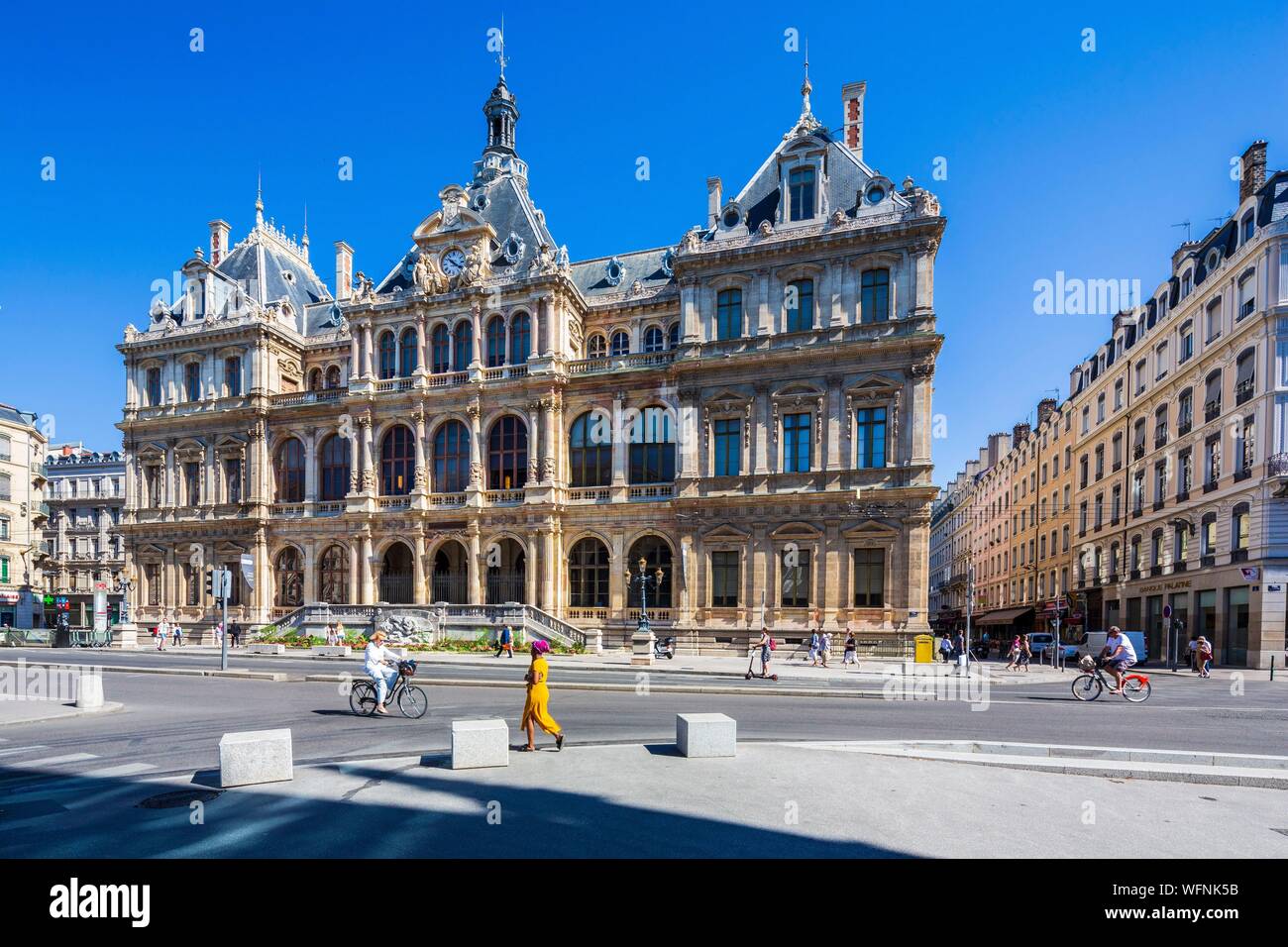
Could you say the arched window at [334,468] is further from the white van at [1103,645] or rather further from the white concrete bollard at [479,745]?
the white van at [1103,645]

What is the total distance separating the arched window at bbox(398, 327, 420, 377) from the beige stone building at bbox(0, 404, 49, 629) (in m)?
41.8

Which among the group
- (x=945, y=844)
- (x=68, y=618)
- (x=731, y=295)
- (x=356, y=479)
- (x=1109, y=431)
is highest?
(x=731, y=295)

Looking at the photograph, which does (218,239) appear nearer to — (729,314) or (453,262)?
(453,262)

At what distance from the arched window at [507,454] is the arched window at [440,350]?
4.99m

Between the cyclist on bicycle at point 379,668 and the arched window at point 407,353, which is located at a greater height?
the arched window at point 407,353

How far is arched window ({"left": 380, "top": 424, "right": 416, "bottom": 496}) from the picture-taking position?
38.4 metres

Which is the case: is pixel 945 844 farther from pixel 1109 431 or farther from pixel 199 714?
pixel 1109 431

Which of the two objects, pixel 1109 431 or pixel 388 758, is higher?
pixel 1109 431

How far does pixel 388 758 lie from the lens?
934 centimetres

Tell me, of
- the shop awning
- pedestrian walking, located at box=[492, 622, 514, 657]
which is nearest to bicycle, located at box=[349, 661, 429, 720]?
pedestrian walking, located at box=[492, 622, 514, 657]

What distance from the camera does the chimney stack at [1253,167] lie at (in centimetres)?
3269

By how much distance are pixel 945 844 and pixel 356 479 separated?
3798 centimetres

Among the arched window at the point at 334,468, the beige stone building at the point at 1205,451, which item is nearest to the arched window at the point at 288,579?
the arched window at the point at 334,468
